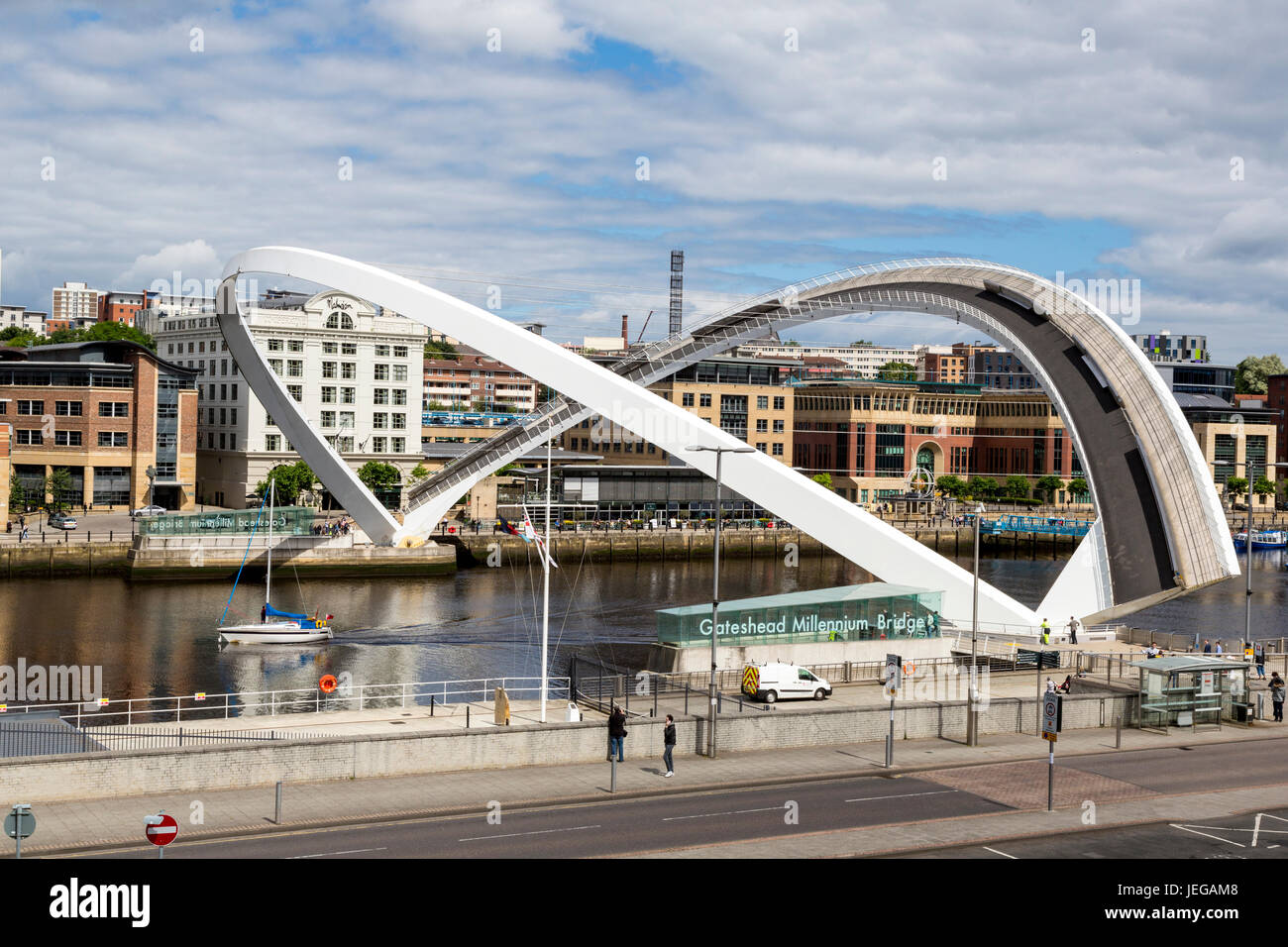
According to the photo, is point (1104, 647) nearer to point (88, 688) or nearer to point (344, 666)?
point (344, 666)

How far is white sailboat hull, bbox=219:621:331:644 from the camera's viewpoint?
47.5 meters

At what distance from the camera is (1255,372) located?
7244 inches

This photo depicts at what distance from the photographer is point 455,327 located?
156 feet

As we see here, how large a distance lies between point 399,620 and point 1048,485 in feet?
260

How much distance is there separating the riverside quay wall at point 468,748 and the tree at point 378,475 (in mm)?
59983

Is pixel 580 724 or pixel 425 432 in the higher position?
pixel 425 432

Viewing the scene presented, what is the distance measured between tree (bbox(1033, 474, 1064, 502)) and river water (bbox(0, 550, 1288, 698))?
39.0 meters

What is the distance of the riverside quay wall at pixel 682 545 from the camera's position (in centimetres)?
7619

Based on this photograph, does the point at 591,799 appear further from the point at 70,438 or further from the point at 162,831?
the point at 70,438

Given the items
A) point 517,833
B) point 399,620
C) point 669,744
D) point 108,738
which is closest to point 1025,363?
point 399,620

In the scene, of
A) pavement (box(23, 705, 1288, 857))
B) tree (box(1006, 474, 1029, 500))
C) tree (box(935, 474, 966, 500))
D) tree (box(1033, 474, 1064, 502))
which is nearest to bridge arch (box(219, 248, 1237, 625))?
pavement (box(23, 705, 1288, 857))

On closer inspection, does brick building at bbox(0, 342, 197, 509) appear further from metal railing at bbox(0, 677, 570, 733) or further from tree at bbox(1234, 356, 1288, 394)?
tree at bbox(1234, 356, 1288, 394)

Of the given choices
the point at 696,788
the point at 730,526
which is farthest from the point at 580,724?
the point at 730,526
